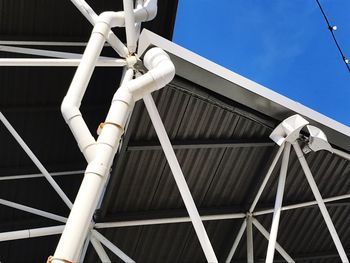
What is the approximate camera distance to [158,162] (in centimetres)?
1357

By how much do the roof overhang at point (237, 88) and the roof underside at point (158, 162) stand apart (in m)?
0.34

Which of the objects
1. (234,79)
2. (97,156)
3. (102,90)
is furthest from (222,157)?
(97,156)

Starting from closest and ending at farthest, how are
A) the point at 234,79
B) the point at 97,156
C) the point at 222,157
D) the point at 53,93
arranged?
the point at 97,156 → the point at 234,79 → the point at 222,157 → the point at 53,93

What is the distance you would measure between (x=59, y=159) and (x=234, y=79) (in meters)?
9.12

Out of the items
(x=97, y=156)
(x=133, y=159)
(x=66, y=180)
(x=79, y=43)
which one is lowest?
(x=97, y=156)

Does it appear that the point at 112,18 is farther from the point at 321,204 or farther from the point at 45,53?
the point at 321,204

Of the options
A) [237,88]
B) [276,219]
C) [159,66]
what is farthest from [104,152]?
[276,219]

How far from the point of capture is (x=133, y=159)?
521 inches

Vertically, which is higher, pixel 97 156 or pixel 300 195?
pixel 300 195

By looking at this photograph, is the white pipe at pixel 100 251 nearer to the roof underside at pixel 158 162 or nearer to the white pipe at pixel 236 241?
the roof underside at pixel 158 162

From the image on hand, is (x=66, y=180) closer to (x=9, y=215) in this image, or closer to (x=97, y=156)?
(x=9, y=215)

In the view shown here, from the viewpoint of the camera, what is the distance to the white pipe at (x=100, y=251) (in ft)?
41.7

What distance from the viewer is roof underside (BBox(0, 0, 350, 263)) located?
→ 13.0 meters

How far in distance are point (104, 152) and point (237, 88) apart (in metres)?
5.02
